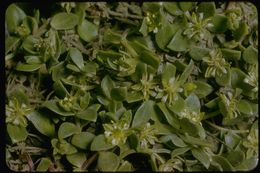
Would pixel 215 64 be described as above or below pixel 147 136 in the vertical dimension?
above

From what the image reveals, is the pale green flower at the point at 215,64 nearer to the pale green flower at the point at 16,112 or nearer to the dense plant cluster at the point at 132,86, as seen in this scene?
the dense plant cluster at the point at 132,86

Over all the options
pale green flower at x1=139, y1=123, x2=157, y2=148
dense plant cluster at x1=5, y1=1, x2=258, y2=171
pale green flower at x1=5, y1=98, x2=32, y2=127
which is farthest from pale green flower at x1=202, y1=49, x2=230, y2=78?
pale green flower at x1=5, y1=98, x2=32, y2=127

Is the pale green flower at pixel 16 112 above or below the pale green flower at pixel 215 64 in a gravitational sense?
below

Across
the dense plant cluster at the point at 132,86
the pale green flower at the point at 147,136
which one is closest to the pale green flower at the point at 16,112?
the dense plant cluster at the point at 132,86

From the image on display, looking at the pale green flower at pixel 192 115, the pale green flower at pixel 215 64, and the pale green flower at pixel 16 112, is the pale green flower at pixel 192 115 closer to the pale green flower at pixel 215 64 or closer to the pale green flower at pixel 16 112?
the pale green flower at pixel 215 64

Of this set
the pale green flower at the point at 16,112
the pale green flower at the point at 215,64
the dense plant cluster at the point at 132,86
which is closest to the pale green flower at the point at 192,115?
the dense plant cluster at the point at 132,86

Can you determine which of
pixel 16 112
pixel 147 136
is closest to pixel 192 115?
pixel 147 136

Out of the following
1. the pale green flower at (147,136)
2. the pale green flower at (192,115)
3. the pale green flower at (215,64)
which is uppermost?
the pale green flower at (215,64)

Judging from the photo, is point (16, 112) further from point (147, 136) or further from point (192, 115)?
point (192, 115)

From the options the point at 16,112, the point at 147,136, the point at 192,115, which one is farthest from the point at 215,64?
the point at 16,112
